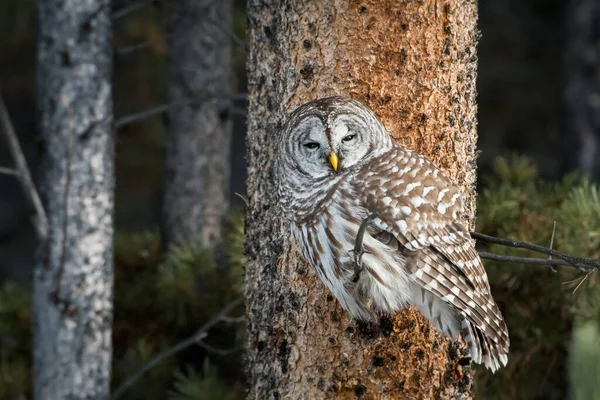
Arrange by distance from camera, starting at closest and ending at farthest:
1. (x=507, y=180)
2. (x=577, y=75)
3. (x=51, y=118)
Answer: (x=51, y=118) → (x=507, y=180) → (x=577, y=75)

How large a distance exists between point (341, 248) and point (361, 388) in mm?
518

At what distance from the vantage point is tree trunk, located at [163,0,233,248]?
561 centimetres

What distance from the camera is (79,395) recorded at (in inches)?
167

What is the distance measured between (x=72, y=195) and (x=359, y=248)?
2.29 meters

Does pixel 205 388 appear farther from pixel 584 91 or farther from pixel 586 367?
Result: pixel 584 91

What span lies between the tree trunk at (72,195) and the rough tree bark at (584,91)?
549cm

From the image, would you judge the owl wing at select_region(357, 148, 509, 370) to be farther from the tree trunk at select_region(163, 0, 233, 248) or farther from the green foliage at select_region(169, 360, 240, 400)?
the tree trunk at select_region(163, 0, 233, 248)

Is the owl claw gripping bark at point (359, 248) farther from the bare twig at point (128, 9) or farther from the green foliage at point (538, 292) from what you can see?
the bare twig at point (128, 9)

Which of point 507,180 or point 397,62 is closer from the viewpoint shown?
point 397,62

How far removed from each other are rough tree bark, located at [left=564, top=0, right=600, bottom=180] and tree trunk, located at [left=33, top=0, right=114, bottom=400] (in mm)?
5493

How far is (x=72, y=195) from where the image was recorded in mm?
4184

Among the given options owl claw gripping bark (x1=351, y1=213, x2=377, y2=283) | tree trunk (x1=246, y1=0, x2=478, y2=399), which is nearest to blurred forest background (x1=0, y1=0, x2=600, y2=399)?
tree trunk (x1=246, y1=0, x2=478, y2=399)

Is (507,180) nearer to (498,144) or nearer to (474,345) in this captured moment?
(474,345)

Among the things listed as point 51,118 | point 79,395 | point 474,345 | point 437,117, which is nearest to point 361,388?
point 474,345
